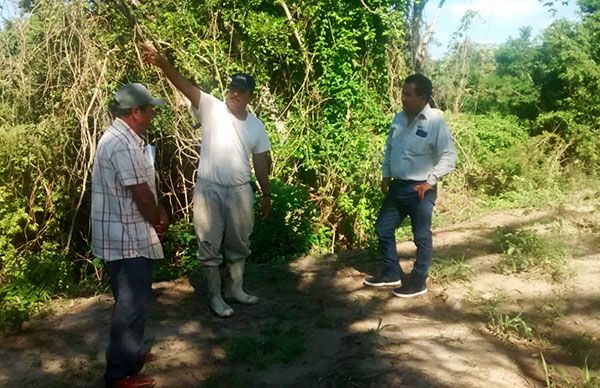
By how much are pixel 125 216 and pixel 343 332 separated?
6.53 feet

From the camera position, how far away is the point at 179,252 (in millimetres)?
6176

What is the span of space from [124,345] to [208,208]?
1346mm

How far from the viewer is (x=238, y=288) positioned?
447 centimetres

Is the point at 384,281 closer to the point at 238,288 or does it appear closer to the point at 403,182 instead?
the point at 403,182

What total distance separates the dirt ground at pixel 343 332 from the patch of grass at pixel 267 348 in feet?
0.13

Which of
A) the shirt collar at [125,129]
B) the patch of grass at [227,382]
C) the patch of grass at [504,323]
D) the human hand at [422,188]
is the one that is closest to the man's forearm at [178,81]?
the shirt collar at [125,129]

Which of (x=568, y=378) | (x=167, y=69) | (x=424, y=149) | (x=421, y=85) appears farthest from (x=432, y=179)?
(x=167, y=69)

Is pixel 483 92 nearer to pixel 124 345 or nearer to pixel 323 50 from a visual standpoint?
pixel 323 50

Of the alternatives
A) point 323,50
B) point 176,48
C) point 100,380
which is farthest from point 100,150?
point 323,50

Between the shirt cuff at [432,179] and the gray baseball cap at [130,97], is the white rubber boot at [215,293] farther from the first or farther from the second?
the shirt cuff at [432,179]

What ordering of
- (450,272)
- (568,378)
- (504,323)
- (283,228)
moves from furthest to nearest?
(283,228) < (450,272) < (504,323) < (568,378)

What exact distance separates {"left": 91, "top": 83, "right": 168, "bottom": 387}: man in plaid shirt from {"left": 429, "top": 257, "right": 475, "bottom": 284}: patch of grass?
2988 mm

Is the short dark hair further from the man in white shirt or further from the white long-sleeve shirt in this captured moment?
the man in white shirt

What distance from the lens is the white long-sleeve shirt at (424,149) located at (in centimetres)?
414
